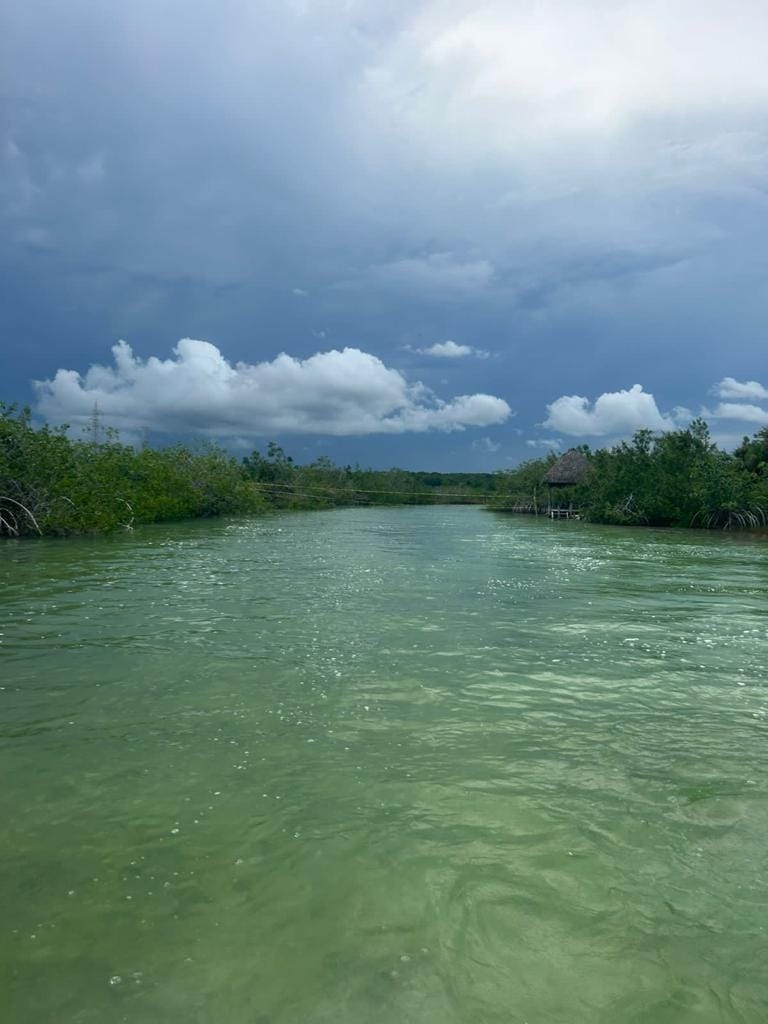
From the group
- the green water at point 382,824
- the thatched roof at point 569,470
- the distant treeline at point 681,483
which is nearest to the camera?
the green water at point 382,824

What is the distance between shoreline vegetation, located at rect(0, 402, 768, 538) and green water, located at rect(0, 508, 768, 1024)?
58.5 feet

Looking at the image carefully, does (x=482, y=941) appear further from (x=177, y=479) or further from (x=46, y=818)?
(x=177, y=479)

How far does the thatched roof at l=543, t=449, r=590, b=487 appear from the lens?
55.4 metres

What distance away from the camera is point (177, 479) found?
136 feet

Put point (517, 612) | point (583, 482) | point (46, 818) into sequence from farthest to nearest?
point (583, 482), point (517, 612), point (46, 818)

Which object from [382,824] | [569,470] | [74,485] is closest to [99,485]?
[74,485]

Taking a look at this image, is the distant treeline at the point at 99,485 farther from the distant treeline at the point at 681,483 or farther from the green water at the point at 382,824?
the distant treeline at the point at 681,483

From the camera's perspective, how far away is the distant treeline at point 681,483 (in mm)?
36719

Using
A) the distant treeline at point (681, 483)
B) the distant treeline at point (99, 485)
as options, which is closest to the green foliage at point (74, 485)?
the distant treeline at point (99, 485)

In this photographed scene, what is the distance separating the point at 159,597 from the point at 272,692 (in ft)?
22.4

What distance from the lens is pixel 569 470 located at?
5603 cm

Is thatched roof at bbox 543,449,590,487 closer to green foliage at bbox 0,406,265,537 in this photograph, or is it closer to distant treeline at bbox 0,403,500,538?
distant treeline at bbox 0,403,500,538

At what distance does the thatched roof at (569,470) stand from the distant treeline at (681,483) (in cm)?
346

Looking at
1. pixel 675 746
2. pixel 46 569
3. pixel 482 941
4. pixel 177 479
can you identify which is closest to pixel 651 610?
pixel 675 746
